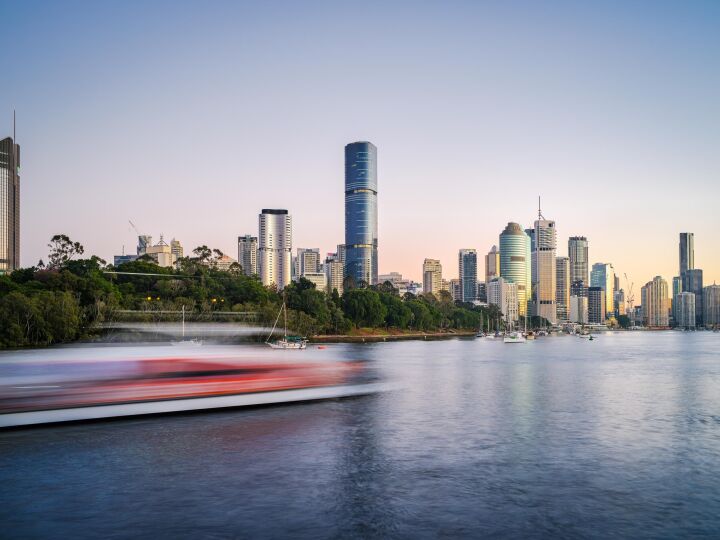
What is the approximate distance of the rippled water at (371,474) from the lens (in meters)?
16.4

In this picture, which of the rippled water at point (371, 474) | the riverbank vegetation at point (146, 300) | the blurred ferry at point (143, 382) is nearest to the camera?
the rippled water at point (371, 474)

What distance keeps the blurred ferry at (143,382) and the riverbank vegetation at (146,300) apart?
7031 cm

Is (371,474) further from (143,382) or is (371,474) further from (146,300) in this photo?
(146,300)

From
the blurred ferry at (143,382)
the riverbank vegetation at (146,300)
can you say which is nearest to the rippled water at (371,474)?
the blurred ferry at (143,382)

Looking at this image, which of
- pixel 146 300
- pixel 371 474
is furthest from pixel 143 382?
pixel 146 300

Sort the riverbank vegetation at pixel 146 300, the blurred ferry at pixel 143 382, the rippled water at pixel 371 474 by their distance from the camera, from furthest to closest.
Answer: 1. the riverbank vegetation at pixel 146 300
2. the blurred ferry at pixel 143 382
3. the rippled water at pixel 371 474

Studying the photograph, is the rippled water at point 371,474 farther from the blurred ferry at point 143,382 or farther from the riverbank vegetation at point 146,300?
the riverbank vegetation at point 146,300

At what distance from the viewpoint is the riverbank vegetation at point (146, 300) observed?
98.0m

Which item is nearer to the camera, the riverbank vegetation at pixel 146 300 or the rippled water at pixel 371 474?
the rippled water at pixel 371 474

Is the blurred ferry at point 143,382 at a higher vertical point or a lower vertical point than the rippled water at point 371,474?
higher

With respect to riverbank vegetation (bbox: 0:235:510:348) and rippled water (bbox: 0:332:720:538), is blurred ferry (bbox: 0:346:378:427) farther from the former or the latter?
riverbank vegetation (bbox: 0:235:510:348)

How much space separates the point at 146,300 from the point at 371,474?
395 ft

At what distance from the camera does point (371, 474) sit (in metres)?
21.8

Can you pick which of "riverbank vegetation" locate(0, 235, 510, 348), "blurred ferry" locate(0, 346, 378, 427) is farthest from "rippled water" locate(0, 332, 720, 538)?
"riverbank vegetation" locate(0, 235, 510, 348)
